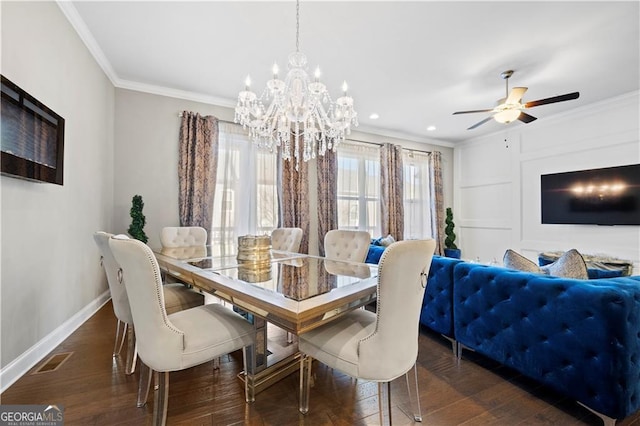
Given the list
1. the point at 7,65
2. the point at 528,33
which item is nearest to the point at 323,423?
the point at 7,65

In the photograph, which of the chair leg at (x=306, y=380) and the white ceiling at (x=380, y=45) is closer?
the chair leg at (x=306, y=380)

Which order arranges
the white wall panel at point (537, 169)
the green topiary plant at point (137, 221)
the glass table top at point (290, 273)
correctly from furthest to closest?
1. the white wall panel at point (537, 169)
2. the green topiary plant at point (137, 221)
3. the glass table top at point (290, 273)

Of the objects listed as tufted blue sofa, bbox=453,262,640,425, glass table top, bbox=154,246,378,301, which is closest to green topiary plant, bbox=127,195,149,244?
glass table top, bbox=154,246,378,301

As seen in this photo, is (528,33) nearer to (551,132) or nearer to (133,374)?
(551,132)

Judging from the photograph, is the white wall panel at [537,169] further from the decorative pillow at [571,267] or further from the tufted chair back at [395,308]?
the tufted chair back at [395,308]

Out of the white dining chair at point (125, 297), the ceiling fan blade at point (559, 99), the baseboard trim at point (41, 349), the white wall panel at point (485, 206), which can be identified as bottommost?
the baseboard trim at point (41, 349)

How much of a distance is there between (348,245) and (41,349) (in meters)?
2.54

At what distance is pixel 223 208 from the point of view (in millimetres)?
4203

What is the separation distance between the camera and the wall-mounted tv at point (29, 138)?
164 cm

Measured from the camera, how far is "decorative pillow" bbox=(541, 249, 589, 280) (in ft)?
5.68

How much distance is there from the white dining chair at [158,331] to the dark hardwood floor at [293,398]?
346 mm

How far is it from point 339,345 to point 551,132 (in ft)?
19.0

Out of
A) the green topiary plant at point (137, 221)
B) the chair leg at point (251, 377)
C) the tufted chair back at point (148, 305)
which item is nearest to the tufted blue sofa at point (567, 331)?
the chair leg at point (251, 377)

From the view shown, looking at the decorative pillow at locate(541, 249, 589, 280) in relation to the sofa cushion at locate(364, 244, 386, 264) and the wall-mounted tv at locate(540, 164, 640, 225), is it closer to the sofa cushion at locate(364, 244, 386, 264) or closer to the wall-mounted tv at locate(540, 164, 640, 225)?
the sofa cushion at locate(364, 244, 386, 264)
